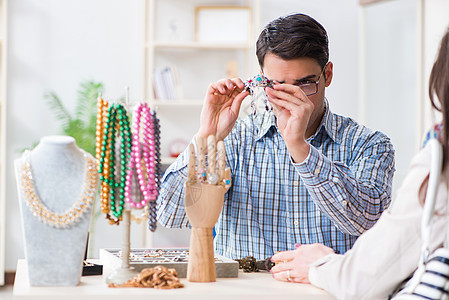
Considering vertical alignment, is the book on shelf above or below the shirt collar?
above

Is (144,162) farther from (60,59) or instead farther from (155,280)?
(60,59)

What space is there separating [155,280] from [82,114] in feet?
12.4

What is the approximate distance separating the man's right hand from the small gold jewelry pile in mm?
528

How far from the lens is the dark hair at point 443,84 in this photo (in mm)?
1212

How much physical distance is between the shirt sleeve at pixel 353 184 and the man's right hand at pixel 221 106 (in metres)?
0.27

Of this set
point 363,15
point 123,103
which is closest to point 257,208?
point 123,103

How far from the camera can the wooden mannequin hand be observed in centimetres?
145

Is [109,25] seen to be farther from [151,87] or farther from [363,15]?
[363,15]

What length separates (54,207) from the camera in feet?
4.37

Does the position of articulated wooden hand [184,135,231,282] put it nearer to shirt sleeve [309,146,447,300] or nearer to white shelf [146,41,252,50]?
shirt sleeve [309,146,447,300]

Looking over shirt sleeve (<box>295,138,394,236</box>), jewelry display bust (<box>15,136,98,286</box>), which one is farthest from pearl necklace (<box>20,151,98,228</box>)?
shirt sleeve (<box>295,138,394,236</box>)

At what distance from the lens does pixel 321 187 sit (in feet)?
5.80

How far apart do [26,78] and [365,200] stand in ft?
12.7

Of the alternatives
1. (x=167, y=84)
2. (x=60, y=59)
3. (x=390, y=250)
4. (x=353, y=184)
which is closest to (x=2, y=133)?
(x=60, y=59)
